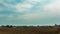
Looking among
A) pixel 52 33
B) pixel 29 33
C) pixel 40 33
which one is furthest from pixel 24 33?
pixel 52 33

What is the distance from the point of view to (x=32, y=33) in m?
48.7

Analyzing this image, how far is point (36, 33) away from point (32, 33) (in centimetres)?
114

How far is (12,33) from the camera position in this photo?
158 ft

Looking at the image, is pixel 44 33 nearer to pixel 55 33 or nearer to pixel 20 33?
pixel 55 33

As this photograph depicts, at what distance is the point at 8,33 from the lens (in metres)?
47.8

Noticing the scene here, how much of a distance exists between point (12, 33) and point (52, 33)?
1066 centimetres

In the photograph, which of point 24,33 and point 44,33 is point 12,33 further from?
point 44,33

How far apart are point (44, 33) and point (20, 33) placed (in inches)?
257

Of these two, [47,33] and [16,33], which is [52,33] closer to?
[47,33]

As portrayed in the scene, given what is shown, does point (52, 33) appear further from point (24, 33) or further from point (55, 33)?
point (24, 33)

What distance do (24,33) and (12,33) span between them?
3.19 m

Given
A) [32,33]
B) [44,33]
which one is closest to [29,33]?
[32,33]

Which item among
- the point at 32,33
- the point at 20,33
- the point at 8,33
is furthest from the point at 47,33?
the point at 8,33

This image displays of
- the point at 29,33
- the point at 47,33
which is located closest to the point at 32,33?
the point at 29,33
